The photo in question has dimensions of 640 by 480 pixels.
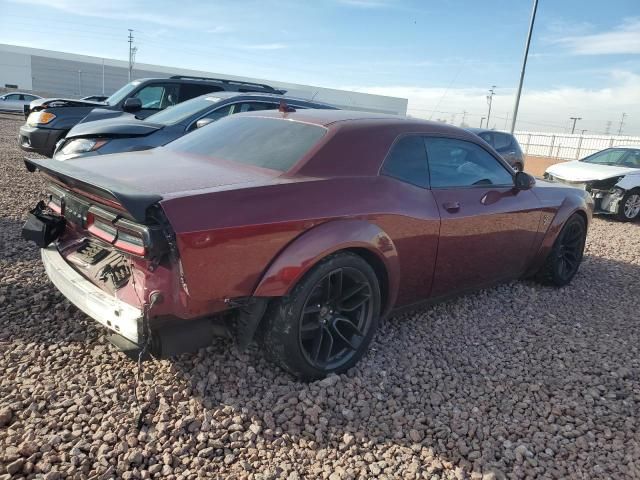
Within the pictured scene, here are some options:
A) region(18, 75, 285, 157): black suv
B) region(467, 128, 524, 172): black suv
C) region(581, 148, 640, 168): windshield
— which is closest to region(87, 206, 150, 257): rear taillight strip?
region(18, 75, 285, 157): black suv

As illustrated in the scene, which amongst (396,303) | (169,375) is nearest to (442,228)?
(396,303)

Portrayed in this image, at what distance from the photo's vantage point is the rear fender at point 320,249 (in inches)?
96.4

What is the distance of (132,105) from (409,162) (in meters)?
5.71

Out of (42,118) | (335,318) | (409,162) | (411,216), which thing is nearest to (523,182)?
(409,162)

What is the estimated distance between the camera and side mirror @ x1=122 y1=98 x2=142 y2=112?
7535 millimetres

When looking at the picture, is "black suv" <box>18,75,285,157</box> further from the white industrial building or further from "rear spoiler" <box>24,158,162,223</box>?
the white industrial building

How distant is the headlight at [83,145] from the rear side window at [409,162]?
12.7 feet

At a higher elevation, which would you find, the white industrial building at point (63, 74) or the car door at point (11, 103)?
the white industrial building at point (63, 74)

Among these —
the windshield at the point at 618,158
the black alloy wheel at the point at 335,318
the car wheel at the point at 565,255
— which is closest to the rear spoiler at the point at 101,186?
the black alloy wheel at the point at 335,318

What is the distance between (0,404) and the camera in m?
2.36

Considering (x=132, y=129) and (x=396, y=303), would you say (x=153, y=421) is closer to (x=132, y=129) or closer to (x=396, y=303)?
(x=396, y=303)

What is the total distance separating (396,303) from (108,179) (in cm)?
189

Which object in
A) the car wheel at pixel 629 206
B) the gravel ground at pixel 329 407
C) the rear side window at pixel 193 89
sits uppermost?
the rear side window at pixel 193 89

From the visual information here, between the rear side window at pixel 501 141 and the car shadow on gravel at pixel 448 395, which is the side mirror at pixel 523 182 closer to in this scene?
the car shadow on gravel at pixel 448 395
